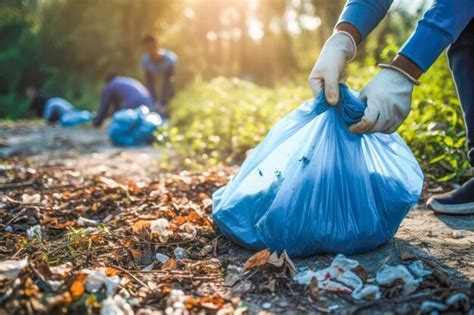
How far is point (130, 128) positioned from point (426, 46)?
4513 millimetres

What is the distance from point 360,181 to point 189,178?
1442 millimetres

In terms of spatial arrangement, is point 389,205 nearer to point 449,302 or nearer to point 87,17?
point 449,302

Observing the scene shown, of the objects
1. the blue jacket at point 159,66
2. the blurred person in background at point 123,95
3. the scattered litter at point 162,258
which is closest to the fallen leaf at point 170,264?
the scattered litter at point 162,258

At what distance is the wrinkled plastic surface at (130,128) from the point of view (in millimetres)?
5480

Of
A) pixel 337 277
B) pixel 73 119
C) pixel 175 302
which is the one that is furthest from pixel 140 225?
pixel 73 119

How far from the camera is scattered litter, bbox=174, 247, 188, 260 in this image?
1.72 m

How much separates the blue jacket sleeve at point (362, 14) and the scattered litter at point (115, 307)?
1.35m

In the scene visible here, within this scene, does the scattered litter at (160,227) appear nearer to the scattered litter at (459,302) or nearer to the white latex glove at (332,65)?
the white latex glove at (332,65)

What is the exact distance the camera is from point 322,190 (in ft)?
5.27

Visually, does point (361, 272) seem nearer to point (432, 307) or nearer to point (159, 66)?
point (432, 307)

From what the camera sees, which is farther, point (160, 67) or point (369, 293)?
point (160, 67)

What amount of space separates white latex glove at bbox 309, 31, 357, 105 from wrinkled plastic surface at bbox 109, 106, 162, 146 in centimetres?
413

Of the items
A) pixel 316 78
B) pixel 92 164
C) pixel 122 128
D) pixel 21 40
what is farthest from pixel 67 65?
pixel 316 78

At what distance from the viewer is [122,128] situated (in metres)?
5.48
